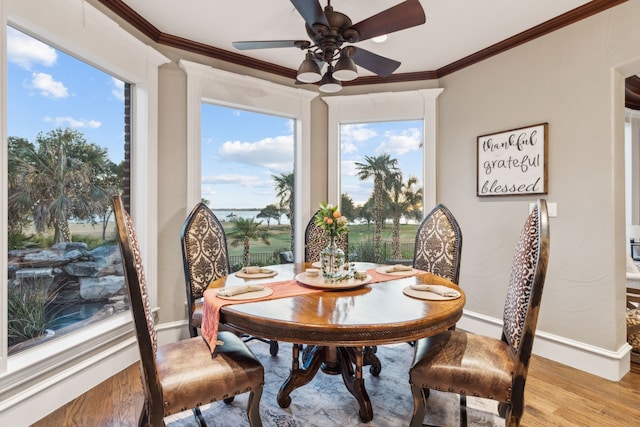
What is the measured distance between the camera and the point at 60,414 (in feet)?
6.37

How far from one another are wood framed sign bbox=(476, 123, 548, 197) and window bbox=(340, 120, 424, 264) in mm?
722

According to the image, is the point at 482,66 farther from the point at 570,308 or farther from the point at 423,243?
the point at 570,308

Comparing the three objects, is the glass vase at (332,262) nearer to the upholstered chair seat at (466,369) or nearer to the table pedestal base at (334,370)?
the table pedestal base at (334,370)

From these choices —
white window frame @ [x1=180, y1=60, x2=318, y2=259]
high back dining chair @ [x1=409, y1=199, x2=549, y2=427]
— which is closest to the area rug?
high back dining chair @ [x1=409, y1=199, x2=549, y2=427]

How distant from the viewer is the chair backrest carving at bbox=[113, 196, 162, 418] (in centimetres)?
127

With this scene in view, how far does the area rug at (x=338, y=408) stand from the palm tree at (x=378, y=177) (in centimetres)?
178

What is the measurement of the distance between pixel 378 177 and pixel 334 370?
2.32m

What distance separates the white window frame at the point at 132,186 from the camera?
1.75 m

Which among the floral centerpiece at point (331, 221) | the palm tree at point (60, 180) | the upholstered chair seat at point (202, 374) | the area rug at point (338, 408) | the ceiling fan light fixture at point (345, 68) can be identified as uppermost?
the ceiling fan light fixture at point (345, 68)

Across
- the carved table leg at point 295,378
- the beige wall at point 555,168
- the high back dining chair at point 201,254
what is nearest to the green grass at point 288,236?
the beige wall at point 555,168

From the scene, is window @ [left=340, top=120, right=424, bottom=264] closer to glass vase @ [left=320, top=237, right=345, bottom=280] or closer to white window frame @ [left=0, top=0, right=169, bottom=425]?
glass vase @ [left=320, top=237, right=345, bottom=280]

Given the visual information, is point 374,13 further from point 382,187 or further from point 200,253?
point 200,253

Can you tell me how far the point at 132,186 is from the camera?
9.12 feet

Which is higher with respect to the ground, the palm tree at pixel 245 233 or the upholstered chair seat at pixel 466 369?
the palm tree at pixel 245 233
